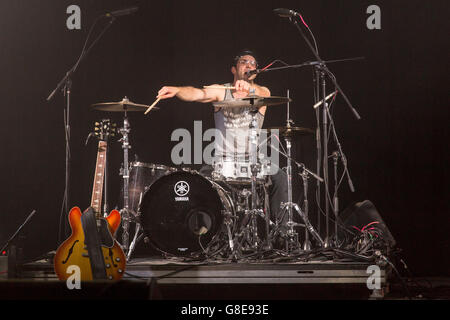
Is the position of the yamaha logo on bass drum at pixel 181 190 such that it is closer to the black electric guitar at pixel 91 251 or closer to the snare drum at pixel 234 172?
the snare drum at pixel 234 172

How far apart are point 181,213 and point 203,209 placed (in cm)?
19

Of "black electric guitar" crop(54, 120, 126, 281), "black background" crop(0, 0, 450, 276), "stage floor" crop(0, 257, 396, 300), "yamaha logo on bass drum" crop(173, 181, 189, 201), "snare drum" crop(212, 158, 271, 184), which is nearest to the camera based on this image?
"black electric guitar" crop(54, 120, 126, 281)

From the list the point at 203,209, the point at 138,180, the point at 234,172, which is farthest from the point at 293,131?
the point at 138,180

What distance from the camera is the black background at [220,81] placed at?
518 centimetres

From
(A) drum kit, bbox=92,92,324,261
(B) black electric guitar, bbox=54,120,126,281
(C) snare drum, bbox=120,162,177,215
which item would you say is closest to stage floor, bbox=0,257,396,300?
(B) black electric guitar, bbox=54,120,126,281

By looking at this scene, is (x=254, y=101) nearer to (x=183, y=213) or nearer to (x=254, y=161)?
(x=254, y=161)

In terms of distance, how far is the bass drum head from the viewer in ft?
14.2

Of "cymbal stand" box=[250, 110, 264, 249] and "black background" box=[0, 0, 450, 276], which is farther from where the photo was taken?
"black background" box=[0, 0, 450, 276]

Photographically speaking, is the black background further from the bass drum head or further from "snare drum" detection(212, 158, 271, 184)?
the bass drum head

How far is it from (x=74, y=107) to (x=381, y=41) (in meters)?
3.20

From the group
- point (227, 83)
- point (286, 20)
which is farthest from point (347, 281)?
point (286, 20)

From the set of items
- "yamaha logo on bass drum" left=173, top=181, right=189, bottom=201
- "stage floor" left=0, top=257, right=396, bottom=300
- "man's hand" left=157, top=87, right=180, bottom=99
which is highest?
"man's hand" left=157, top=87, right=180, bottom=99

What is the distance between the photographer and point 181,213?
4418 mm

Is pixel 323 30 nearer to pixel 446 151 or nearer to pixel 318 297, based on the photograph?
pixel 446 151
